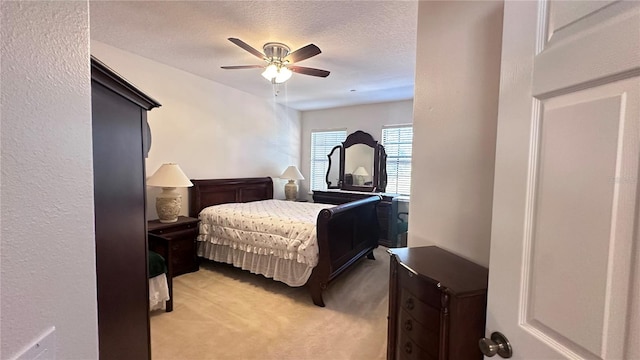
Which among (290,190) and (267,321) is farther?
(290,190)

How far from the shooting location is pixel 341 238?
3.02 m

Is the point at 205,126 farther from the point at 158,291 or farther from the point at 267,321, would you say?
the point at 267,321

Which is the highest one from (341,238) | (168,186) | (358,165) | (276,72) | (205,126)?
(276,72)

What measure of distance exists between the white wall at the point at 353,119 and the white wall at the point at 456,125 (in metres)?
3.45

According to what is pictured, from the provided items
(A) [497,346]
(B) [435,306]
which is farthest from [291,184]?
(A) [497,346]

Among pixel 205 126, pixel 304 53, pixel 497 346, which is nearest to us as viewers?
pixel 497 346

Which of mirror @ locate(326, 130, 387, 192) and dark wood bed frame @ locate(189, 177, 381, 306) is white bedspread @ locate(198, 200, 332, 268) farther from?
mirror @ locate(326, 130, 387, 192)

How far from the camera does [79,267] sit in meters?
0.61

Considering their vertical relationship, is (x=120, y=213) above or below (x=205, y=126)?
below

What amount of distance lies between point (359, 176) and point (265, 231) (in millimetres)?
2682

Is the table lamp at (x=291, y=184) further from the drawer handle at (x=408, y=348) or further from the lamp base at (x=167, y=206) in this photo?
the drawer handle at (x=408, y=348)

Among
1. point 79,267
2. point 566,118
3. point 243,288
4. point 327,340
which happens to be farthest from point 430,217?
point 243,288

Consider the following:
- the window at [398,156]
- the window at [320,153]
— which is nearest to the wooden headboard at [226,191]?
the window at [320,153]

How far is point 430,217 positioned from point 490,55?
83 centimetres
